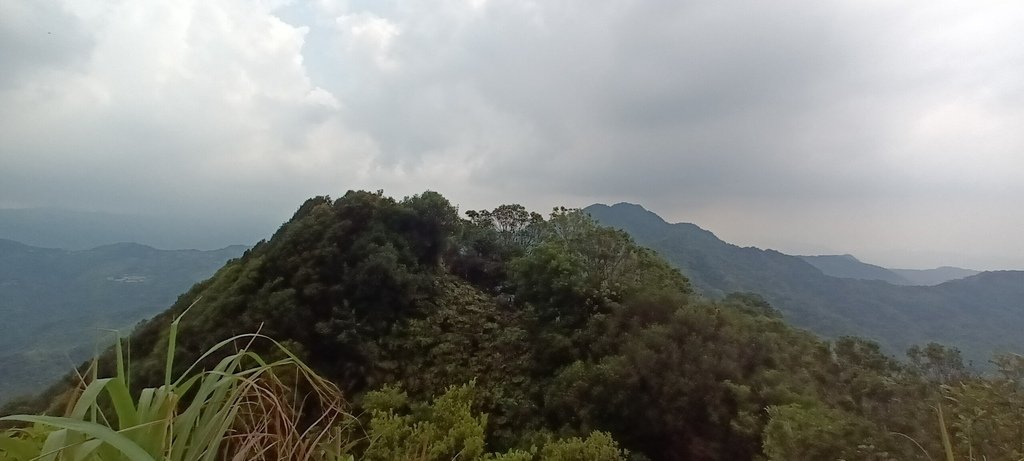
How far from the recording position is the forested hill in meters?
49.6

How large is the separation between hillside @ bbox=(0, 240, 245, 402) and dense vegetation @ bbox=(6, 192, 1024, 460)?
22.0 meters

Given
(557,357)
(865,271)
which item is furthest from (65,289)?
(865,271)

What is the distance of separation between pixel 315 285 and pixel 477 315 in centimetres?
473

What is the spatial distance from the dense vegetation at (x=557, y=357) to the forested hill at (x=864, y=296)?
3387cm

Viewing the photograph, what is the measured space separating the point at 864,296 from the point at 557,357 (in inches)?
2689

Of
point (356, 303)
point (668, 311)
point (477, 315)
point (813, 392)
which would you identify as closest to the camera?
point (813, 392)

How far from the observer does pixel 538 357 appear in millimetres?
14156

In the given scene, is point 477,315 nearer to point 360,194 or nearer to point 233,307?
point 360,194

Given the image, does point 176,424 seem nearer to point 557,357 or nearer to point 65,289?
point 557,357

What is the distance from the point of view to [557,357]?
537 inches

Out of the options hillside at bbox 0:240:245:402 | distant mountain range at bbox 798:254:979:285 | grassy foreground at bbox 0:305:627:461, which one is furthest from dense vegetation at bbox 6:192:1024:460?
distant mountain range at bbox 798:254:979:285

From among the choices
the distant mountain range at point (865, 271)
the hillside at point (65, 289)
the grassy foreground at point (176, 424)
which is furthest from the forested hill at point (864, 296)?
the grassy foreground at point (176, 424)

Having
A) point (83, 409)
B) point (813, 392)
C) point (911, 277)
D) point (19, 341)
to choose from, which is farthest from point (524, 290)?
point (911, 277)

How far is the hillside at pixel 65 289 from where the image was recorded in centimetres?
3953
